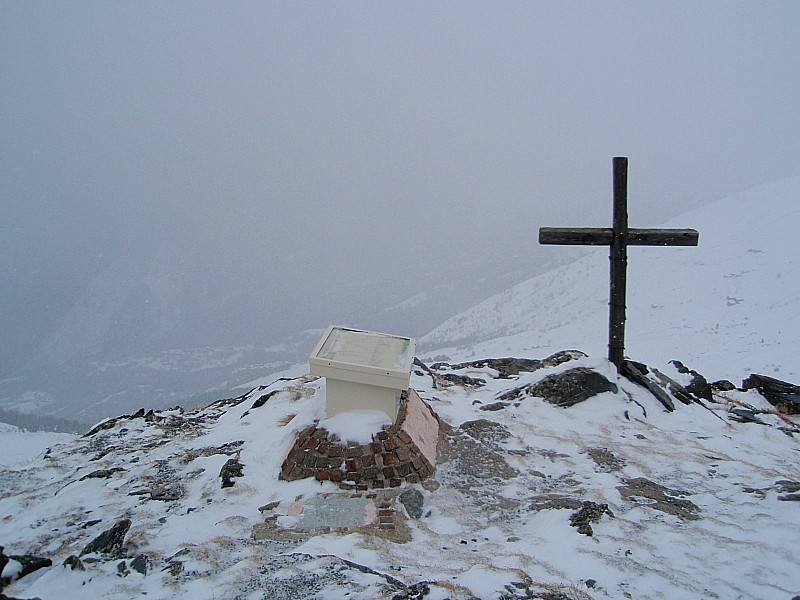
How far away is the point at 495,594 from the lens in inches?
163

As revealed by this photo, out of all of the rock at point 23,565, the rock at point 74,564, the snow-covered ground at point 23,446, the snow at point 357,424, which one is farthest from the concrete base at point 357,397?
the snow-covered ground at point 23,446

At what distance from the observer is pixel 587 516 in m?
Result: 5.54

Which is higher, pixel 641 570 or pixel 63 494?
pixel 641 570

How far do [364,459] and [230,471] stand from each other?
159 centimetres

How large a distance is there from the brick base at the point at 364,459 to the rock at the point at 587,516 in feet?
6.05

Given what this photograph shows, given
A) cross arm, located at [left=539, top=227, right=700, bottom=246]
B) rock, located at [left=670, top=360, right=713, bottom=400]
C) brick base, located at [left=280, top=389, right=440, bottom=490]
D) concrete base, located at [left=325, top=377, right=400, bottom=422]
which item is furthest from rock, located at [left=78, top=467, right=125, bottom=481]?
rock, located at [left=670, top=360, right=713, bottom=400]

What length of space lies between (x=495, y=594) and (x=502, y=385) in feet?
21.4

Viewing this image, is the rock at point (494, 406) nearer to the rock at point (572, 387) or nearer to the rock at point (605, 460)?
the rock at point (572, 387)

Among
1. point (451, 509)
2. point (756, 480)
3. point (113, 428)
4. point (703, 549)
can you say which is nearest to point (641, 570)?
point (703, 549)

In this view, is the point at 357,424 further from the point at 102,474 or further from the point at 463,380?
the point at 463,380

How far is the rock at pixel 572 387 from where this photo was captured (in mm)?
9148

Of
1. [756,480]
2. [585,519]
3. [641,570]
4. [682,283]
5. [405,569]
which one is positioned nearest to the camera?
[641,570]

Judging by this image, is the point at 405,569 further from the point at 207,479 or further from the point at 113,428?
the point at 113,428

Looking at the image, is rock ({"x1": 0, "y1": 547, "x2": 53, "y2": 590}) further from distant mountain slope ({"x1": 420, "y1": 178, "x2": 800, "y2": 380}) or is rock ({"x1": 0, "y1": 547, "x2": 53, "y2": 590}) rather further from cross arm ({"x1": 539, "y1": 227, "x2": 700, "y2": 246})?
distant mountain slope ({"x1": 420, "y1": 178, "x2": 800, "y2": 380})
